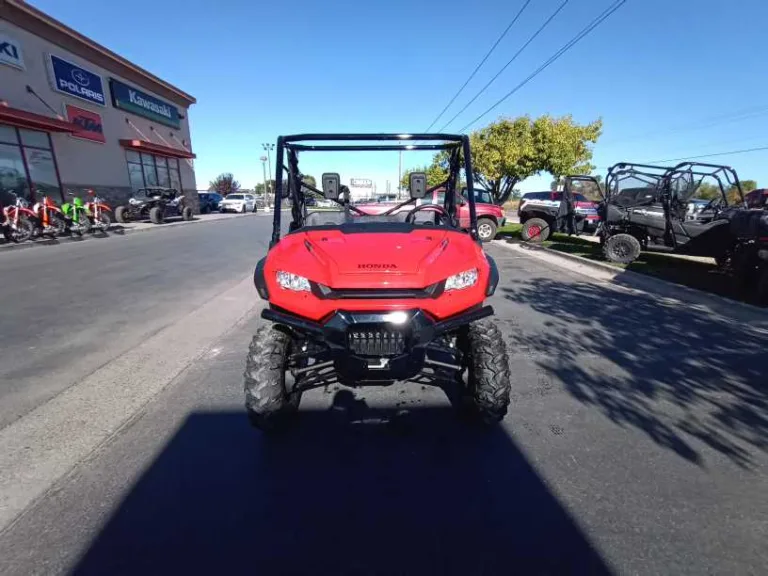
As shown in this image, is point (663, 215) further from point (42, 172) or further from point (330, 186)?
point (42, 172)

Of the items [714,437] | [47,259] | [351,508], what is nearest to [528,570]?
[351,508]

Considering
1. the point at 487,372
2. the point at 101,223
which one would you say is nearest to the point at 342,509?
the point at 487,372

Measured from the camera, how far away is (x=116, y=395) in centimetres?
325

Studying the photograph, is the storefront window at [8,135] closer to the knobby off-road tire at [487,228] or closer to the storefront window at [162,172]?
the storefront window at [162,172]

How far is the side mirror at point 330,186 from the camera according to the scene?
11.9ft

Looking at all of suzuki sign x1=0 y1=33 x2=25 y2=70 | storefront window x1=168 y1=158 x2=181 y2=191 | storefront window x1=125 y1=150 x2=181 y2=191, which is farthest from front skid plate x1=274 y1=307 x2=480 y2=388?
storefront window x1=168 y1=158 x2=181 y2=191

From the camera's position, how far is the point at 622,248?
356 inches

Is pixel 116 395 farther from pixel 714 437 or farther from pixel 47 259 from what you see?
pixel 47 259

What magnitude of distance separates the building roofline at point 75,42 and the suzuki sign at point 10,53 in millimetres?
796

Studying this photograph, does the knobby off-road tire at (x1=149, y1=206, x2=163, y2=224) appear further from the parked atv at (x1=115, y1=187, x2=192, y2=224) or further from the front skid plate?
the front skid plate

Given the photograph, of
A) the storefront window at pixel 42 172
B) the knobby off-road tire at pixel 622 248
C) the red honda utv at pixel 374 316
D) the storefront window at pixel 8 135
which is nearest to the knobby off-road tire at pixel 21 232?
the storefront window at pixel 42 172

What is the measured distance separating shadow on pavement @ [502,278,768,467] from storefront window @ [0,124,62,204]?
2028 centimetres

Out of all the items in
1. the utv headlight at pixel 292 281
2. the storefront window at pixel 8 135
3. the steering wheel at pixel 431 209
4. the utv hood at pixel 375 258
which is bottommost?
the utv headlight at pixel 292 281

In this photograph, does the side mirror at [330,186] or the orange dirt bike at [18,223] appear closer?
the side mirror at [330,186]
